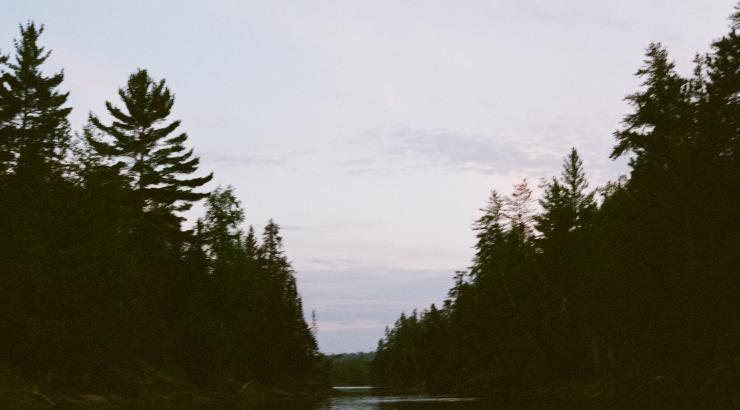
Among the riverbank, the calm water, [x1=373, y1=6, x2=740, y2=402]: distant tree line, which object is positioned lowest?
the calm water

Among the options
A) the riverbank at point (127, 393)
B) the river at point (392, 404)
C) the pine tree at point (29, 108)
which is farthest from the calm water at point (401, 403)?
the pine tree at point (29, 108)

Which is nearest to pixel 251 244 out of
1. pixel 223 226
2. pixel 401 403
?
pixel 223 226

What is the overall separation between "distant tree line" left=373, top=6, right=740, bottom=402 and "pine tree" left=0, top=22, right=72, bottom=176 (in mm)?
33522

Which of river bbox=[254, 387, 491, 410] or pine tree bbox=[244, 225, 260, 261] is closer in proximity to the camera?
river bbox=[254, 387, 491, 410]

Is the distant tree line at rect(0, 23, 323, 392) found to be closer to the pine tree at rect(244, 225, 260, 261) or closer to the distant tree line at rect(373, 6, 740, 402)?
the pine tree at rect(244, 225, 260, 261)

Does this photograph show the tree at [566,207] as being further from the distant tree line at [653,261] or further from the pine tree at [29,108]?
the pine tree at [29,108]

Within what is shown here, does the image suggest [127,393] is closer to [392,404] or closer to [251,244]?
[392,404]

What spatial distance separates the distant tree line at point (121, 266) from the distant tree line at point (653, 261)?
24972 mm

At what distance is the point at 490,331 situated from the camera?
7594 cm

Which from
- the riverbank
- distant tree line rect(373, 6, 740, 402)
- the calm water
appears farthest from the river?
distant tree line rect(373, 6, 740, 402)

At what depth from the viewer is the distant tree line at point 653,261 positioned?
1382 inches

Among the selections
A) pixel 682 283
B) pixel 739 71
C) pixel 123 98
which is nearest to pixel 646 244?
pixel 682 283

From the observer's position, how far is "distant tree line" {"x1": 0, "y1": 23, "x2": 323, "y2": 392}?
3500 centimetres

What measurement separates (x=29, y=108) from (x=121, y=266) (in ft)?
55.3
